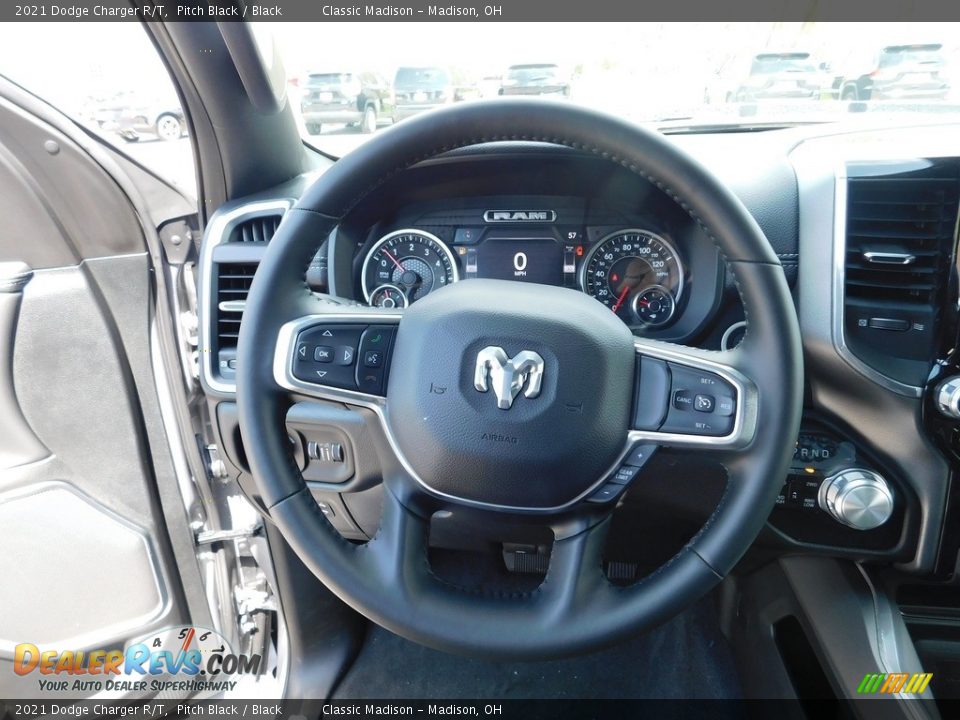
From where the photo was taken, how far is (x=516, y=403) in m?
0.94

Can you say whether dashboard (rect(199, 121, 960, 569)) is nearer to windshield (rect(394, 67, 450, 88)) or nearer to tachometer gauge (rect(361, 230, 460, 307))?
tachometer gauge (rect(361, 230, 460, 307))

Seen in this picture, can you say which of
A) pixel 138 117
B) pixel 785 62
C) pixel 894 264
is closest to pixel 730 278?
pixel 894 264

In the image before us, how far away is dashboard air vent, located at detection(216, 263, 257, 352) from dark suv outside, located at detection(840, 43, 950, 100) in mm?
1434

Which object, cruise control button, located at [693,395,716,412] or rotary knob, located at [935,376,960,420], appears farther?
rotary knob, located at [935,376,960,420]

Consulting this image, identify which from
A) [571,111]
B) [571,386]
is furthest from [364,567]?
[571,111]

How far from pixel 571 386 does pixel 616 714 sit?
1.27m

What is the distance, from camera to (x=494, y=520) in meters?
1.06

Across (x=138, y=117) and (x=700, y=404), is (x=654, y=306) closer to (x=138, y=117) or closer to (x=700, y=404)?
(x=700, y=404)

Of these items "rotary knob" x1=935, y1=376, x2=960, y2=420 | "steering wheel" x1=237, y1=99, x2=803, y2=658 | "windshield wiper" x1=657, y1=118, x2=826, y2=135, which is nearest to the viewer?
"steering wheel" x1=237, y1=99, x2=803, y2=658

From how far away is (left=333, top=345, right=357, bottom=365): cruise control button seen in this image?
99 cm

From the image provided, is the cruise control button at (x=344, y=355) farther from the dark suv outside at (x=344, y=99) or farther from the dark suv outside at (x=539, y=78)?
the dark suv outside at (x=344, y=99)

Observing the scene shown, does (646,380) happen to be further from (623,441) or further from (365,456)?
(365,456)

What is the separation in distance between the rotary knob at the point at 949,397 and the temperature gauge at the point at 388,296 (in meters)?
1.03

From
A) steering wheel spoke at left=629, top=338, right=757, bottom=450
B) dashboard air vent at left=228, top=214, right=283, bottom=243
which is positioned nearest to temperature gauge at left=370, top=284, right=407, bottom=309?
dashboard air vent at left=228, top=214, right=283, bottom=243
